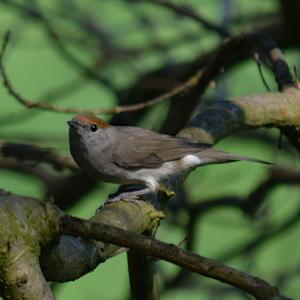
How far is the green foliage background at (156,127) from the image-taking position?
22.8 feet

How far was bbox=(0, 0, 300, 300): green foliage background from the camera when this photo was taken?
6.95 metres

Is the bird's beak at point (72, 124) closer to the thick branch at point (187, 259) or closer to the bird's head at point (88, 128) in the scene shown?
the bird's head at point (88, 128)

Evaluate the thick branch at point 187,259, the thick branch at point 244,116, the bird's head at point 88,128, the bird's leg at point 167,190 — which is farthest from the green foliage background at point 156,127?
the thick branch at point 187,259

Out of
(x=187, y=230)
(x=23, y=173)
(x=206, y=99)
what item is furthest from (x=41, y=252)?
(x=206, y=99)

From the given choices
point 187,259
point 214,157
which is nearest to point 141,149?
point 214,157

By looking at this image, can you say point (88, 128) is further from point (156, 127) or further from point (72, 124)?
point (156, 127)

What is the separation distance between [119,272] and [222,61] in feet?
15.7

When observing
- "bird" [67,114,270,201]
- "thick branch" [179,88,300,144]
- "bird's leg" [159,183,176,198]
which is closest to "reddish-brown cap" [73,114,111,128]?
"bird" [67,114,270,201]

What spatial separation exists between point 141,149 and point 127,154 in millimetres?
94

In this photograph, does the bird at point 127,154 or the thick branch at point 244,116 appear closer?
the thick branch at point 244,116

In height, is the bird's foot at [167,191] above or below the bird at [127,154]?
above

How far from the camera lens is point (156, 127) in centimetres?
646

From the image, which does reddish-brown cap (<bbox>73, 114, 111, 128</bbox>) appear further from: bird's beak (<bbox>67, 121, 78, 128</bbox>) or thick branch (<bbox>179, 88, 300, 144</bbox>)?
thick branch (<bbox>179, 88, 300, 144</bbox>)

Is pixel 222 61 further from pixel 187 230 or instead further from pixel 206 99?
pixel 206 99
